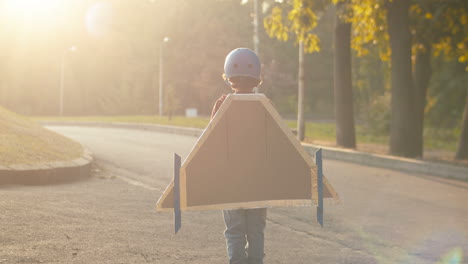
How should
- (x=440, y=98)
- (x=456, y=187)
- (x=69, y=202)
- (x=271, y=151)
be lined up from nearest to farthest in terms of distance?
(x=271, y=151)
(x=69, y=202)
(x=456, y=187)
(x=440, y=98)

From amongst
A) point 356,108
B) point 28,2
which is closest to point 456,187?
point 356,108

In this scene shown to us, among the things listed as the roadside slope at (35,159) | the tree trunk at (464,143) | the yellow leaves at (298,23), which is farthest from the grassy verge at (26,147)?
the tree trunk at (464,143)

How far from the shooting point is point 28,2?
5469 centimetres

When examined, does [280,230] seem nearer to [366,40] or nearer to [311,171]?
[311,171]

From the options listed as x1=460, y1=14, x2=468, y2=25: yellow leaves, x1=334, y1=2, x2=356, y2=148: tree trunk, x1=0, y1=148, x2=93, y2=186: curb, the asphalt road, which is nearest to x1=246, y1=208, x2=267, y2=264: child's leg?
the asphalt road

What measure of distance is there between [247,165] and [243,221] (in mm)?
402

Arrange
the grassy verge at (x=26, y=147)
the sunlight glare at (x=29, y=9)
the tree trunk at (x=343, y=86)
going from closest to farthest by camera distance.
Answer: the grassy verge at (x=26, y=147) → the tree trunk at (x=343, y=86) → the sunlight glare at (x=29, y=9)

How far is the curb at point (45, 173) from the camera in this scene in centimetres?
857

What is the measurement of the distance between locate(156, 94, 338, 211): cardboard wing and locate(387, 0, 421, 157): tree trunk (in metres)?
10.8

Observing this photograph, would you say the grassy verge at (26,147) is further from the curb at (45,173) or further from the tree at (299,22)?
the tree at (299,22)

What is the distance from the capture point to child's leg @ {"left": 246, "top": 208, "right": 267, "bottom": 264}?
4.33 meters

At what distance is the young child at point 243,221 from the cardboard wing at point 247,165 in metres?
0.21

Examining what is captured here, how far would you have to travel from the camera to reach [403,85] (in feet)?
47.9

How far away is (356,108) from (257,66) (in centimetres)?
4747
